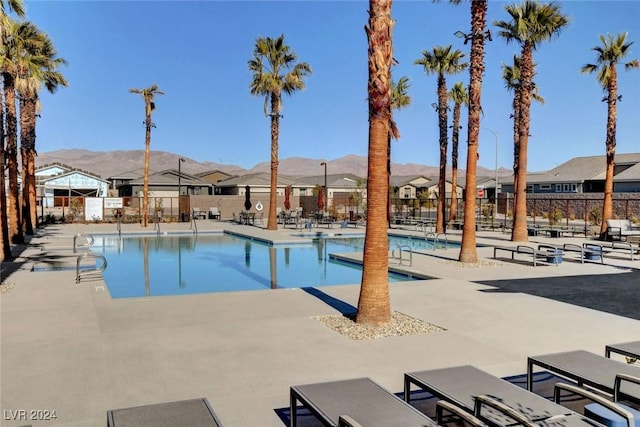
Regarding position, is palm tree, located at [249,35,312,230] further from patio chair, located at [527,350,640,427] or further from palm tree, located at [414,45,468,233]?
patio chair, located at [527,350,640,427]

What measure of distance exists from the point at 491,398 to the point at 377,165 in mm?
4368

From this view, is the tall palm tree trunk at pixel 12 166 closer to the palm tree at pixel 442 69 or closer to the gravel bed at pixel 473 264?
the gravel bed at pixel 473 264

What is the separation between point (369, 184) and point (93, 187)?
212ft

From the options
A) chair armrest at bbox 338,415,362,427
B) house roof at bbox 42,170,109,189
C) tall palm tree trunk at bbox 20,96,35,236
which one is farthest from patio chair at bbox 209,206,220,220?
chair armrest at bbox 338,415,362,427

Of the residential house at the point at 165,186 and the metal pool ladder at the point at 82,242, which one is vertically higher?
the residential house at the point at 165,186

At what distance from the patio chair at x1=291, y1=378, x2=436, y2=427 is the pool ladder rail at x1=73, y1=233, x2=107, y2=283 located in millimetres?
8713

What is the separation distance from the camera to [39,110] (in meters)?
28.0

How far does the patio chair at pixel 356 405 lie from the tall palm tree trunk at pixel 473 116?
11.1m

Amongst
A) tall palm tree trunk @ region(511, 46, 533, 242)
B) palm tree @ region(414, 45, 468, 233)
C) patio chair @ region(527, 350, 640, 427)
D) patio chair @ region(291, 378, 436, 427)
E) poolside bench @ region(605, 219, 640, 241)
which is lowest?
patio chair @ region(291, 378, 436, 427)

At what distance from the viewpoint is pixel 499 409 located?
362 cm

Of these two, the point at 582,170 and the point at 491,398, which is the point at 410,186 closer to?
the point at 582,170

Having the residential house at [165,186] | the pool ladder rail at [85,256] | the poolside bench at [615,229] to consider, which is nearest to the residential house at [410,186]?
the residential house at [165,186]

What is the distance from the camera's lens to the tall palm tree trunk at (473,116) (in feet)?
48.3

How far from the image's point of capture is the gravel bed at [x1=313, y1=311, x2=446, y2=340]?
760 cm
